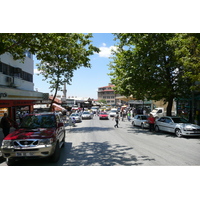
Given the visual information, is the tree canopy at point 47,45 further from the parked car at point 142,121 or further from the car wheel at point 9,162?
the parked car at point 142,121

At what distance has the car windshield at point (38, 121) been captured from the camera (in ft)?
24.3

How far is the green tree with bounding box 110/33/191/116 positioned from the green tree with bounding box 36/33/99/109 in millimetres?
3100

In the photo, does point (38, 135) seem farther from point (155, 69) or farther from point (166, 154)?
point (155, 69)

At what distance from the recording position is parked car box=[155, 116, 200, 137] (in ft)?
39.9

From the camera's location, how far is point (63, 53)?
10.8 m

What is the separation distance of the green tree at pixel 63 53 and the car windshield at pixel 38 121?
12.3 ft

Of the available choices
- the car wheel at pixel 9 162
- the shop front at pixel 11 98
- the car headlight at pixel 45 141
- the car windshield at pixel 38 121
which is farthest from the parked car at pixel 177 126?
the shop front at pixel 11 98

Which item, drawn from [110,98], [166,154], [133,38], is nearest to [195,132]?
[166,154]

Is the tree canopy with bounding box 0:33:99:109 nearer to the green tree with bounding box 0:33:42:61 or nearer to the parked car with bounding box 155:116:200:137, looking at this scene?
the green tree with bounding box 0:33:42:61

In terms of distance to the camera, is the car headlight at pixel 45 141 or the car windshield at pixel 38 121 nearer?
the car headlight at pixel 45 141

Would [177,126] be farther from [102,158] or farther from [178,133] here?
[102,158]

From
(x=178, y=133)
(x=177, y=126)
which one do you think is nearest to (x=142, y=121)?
(x=177, y=126)

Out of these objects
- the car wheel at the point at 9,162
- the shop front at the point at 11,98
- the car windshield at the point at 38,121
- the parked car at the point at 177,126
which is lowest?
the car wheel at the point at 9,162

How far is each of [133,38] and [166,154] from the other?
32.1 feet
